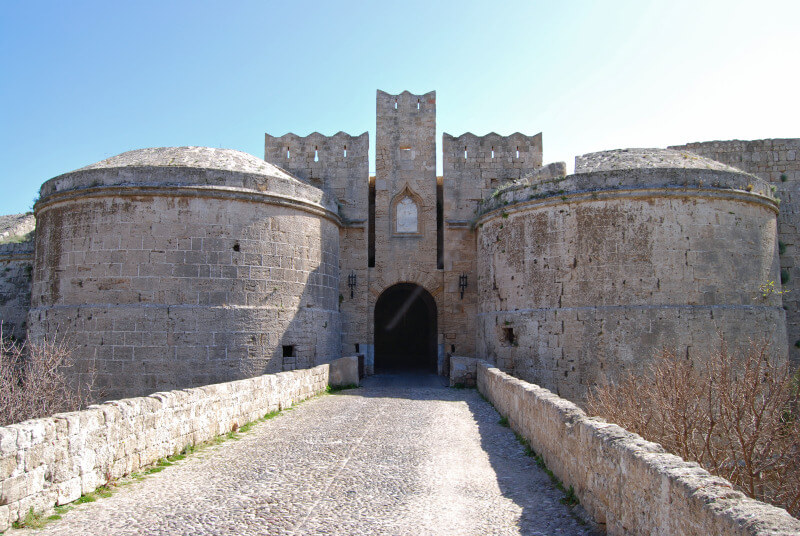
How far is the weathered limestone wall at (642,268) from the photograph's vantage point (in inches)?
500

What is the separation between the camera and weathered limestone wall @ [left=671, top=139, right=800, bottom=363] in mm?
16375

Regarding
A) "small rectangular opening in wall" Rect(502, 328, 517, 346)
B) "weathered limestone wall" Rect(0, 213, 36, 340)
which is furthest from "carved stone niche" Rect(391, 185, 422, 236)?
"weathered limestone wall" Rect(0, 213, 36, 340)

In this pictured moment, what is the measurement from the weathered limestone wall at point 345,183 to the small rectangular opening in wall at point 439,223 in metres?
2.37

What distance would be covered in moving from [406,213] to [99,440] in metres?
13.3

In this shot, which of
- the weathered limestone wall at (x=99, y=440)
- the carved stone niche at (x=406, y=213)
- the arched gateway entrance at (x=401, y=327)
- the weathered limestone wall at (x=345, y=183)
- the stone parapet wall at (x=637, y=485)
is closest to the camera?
the stone parapet wall at (x=637, y=485)

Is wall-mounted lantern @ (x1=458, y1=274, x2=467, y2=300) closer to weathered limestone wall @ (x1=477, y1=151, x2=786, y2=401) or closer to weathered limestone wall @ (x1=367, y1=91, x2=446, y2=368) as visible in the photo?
weathered limestone wall @ (x1=367, y1=91, x2=446, y2=368)

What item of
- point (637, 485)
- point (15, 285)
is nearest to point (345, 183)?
point (15, 285)

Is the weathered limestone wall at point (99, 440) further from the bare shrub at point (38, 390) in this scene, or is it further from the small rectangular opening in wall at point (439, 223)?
the small rectangular opening in wall at point (439, 223)

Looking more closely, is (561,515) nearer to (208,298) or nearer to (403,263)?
(208,298)

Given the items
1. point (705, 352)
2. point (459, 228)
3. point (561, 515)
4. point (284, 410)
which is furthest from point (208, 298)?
point (705, 352)

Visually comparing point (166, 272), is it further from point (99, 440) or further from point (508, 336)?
point (508, 336)

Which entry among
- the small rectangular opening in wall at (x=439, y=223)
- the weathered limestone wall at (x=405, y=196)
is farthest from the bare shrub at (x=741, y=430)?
the small rectangular opening in wall at (x=439, y=223)

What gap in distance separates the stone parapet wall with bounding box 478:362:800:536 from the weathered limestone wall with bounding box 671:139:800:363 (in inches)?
513

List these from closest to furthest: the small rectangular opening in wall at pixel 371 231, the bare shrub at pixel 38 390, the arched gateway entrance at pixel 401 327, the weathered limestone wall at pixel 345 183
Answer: the bare shrub at pixel 38 390, the weathered limestone wall at pixel 345 183, the small rectangular opening in wall at pixel 371 231, the arched gateway entrance at pixel 401 327
